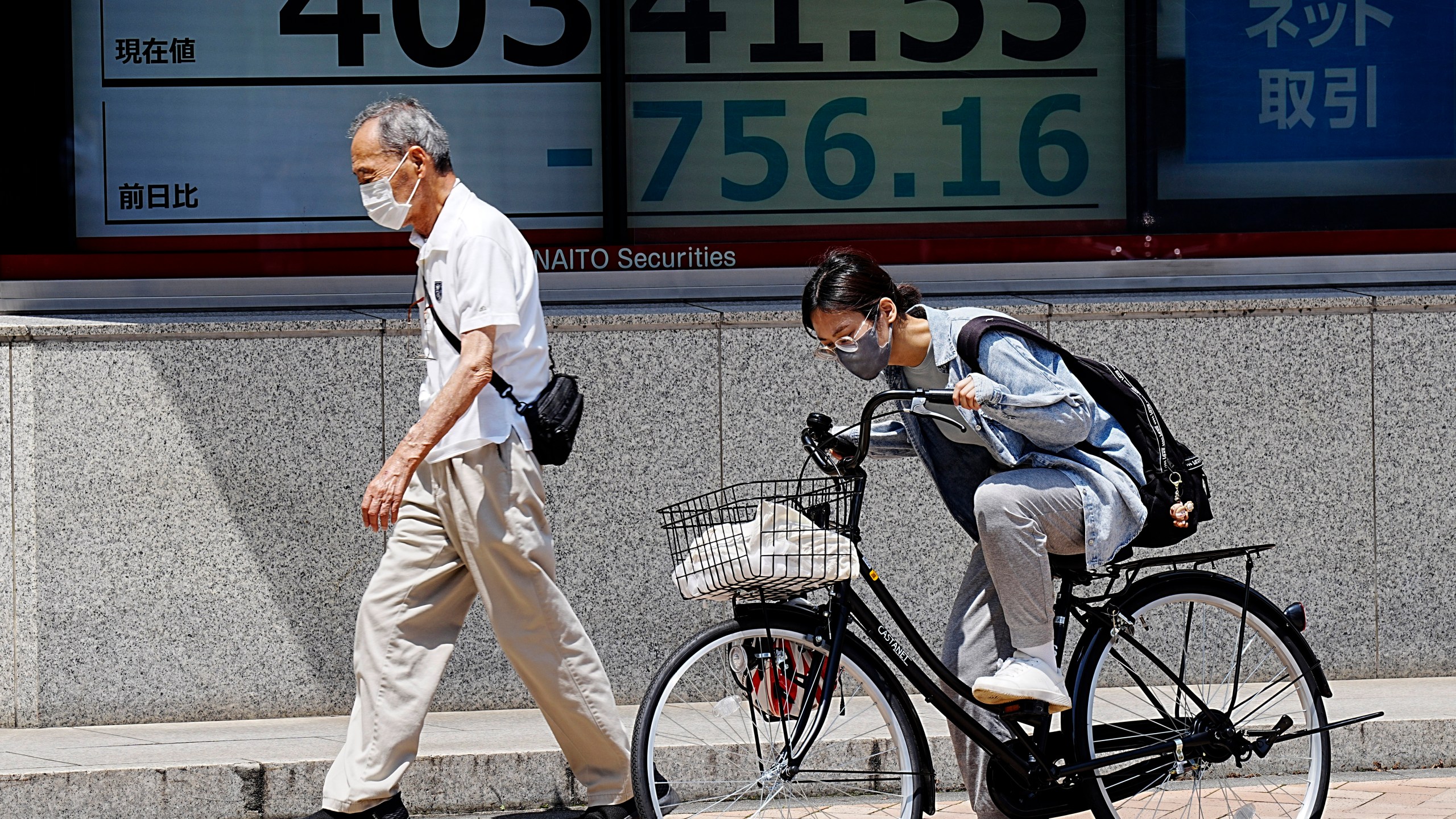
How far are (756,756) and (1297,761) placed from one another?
165 cm

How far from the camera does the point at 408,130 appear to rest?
14.1 feet

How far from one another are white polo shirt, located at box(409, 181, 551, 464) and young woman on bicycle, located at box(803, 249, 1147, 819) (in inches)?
32.2

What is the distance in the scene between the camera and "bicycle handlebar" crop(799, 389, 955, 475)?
12.4 feet

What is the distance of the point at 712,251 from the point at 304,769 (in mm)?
2856

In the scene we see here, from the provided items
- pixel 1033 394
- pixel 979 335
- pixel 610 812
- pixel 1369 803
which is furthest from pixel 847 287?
pixel 1369 803

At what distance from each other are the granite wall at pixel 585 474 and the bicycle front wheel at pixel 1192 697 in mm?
2017

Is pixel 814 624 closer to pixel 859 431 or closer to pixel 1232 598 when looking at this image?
pixel 859 431

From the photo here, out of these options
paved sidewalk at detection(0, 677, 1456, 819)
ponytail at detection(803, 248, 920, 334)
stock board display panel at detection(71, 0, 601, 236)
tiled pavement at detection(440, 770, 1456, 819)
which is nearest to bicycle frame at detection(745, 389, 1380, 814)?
ponytail at detection(803, 248, 920, 334)

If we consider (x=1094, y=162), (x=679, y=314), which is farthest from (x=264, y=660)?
(x=1094, y=162)

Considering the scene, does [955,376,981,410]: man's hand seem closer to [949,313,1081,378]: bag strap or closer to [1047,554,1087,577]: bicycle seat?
[949,313,1081,378]: bag strap

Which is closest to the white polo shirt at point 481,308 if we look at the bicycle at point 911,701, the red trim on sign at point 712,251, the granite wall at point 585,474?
the bicycle at point 911,701

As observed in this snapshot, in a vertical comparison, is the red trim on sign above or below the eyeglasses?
above

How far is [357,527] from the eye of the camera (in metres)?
A: 6.26

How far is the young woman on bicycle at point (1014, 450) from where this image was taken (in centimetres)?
383
